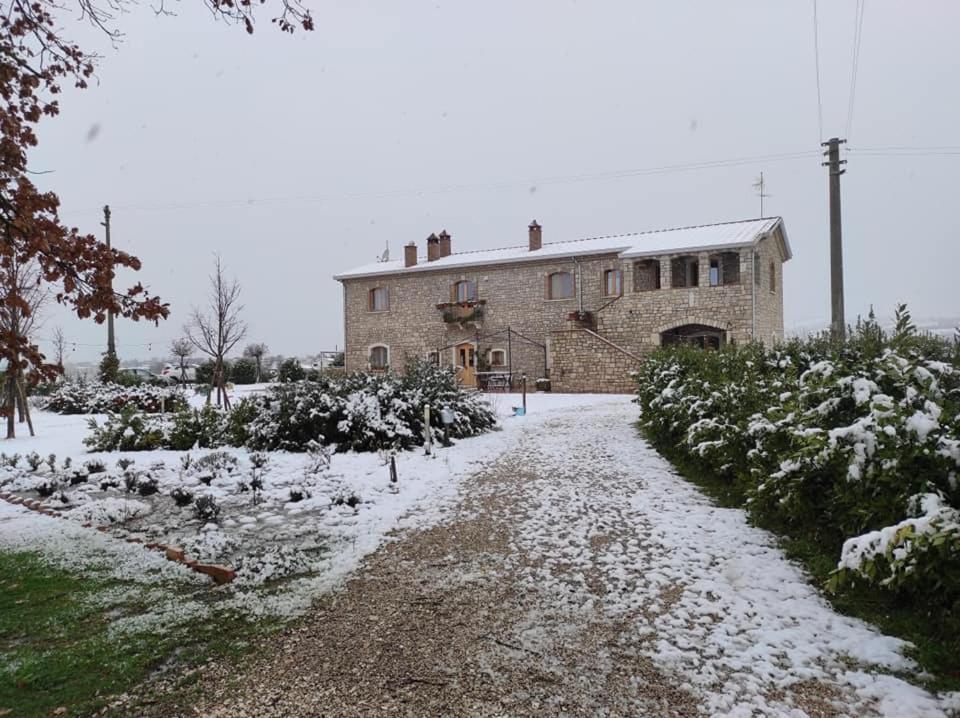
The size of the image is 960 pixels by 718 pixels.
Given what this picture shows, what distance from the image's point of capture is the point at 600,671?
Result: 246 centimetres

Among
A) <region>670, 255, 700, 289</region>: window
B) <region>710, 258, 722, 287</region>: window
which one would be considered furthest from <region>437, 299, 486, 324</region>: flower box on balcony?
<region>710, 258, 722, 287</region>: window

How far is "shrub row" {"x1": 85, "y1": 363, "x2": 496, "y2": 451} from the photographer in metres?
8.03

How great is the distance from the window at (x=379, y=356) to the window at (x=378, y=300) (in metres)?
1.87

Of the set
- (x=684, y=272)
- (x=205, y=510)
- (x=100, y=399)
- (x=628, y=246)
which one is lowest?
(x=205, y=510)

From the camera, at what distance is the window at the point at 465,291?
25.4 meters

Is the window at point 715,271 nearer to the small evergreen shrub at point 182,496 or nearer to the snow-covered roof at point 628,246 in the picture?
the snow-covered roof at point 628,246

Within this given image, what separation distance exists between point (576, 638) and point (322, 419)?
6.04m

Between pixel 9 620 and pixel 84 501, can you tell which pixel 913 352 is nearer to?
pixel 9 620

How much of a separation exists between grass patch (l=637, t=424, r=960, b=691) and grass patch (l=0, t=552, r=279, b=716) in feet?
9.97

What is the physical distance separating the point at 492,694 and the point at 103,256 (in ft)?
12.5

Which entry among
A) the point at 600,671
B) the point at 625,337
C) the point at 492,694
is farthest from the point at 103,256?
the point at 625,337

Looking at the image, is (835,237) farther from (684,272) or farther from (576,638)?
(576,638)

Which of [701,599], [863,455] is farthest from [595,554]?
[863,455]

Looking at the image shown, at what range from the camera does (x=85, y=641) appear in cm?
274
